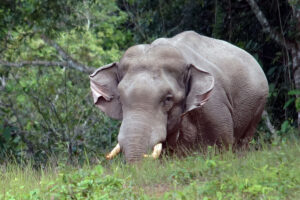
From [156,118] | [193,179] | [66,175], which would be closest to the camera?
[66,175]

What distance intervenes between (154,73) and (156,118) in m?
0.60

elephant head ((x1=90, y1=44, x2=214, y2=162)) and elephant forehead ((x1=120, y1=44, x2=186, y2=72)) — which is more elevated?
elephant forehead ((x1=120, y1=44, x2=186, y2=72))

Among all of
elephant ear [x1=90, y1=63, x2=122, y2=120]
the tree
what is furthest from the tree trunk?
elephant ear [x1=90, y1=63, x2=122, y2=120]

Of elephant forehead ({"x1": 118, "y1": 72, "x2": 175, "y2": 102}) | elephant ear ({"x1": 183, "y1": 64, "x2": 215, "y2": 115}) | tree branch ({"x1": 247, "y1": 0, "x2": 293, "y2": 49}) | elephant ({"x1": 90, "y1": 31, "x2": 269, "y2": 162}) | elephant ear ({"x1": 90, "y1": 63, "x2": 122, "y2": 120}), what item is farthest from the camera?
tree branch ({"x1": 247, "y1": 0, "x2": 293, "y2": 49})

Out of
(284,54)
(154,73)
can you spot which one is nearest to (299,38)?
(284,54)

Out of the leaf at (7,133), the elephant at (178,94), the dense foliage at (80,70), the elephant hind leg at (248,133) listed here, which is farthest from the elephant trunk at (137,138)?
the leaf at (7,133)

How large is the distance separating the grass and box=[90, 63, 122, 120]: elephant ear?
1.65 metres

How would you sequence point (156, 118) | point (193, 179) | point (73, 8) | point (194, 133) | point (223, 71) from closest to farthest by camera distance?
point (193, 179) → point (156, 118) → point (194, 133) → point (223, 71) → point (73, 8)

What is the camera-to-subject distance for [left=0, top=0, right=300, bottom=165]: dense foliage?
11.3 metres

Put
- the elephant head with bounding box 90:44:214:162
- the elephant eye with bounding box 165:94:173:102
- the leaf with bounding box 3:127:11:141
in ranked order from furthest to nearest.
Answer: the leaf with bounding box 3:127:11:141, the elephant eye with bounding box 165:94:173:102, the elephant head with bounding box 90:44:214:162

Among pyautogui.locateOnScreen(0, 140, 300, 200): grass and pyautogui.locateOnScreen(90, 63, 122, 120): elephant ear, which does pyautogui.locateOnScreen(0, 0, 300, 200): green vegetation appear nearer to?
pyautogui.locateOnScreen(0, 140, 300, 200): grass

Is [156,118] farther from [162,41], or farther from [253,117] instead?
[253,117]

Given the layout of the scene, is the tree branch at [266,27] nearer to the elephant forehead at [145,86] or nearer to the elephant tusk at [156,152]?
the elephant forehead at [145,86]

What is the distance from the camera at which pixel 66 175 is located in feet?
20.0
